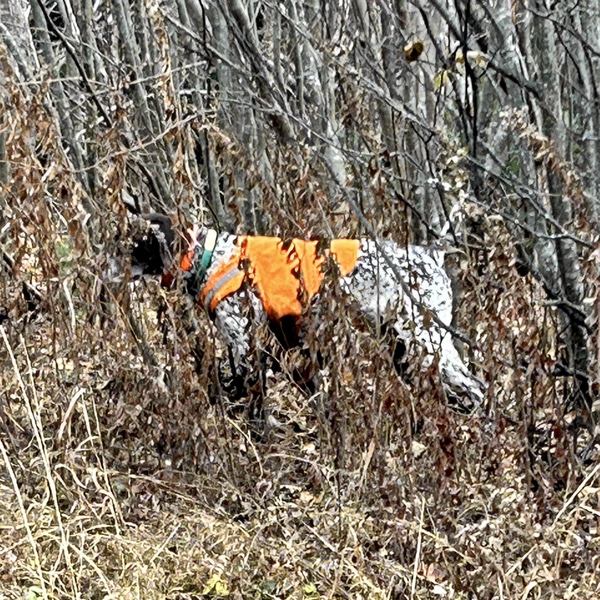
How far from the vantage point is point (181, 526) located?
10.7 feet

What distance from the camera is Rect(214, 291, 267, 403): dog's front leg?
11.9 feet

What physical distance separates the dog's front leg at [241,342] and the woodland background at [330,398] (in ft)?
0.54

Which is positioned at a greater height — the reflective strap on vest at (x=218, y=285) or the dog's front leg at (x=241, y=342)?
the reflective strap on vest at (x=218, y=285)

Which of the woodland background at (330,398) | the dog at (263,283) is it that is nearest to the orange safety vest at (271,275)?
the dog at (263,283)

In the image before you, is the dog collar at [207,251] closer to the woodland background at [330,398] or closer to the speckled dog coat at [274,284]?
the speckled dog coat at [274,284]

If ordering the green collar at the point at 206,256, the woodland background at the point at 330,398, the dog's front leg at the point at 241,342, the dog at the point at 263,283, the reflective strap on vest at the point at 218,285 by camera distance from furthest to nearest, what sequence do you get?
the reflective strap on vest at the point at 218,285 → the green collar at the point at 206,256 → the dog at the point at 263,283 → the dog's front leg at the point at 241,342 → the woodland background at the point at 330,398

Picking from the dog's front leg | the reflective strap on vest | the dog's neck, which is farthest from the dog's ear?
the dog's front leg

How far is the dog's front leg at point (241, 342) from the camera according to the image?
3.63m

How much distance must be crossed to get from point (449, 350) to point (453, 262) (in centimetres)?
150

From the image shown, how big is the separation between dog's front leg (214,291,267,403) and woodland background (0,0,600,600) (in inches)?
6.5

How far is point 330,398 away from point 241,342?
4.62 feet

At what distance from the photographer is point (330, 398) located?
3.33 meters

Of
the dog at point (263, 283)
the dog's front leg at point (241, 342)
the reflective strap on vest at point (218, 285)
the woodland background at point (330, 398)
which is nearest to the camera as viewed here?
the woodland background at point (330, 398)

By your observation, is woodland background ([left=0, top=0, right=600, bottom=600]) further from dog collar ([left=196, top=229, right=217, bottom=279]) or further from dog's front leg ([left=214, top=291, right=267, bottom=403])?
dog collar ([left=196, top=229, right=217, bottom=279])
